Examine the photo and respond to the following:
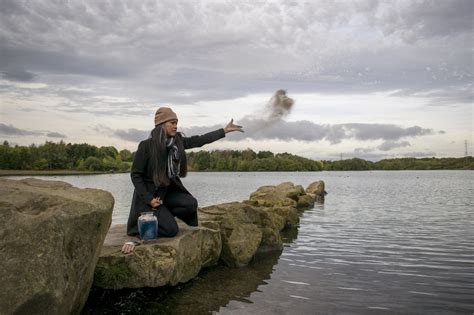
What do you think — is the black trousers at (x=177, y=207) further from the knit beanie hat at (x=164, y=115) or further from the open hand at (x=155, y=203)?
the knit beanie hat at (x=164, y=115)

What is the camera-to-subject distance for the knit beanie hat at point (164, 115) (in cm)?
957

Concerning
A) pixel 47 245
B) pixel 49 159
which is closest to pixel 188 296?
pixel 47 245

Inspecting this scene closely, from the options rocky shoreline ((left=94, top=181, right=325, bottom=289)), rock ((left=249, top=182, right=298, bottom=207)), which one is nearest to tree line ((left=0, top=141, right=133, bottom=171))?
rock ((left=249, top=182, right=298, bottom=207))

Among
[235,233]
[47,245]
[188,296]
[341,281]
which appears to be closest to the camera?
[47,245]

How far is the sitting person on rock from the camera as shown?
9.36 m

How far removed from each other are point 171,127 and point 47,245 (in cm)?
424

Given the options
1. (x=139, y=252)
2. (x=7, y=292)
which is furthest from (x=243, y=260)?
(x=7, y=292)

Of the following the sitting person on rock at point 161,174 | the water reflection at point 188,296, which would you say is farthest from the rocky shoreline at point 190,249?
the sitting person on rock at point 161,174

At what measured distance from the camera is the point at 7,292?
559 cm

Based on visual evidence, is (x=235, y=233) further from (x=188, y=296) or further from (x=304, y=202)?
(x=304, y=202)

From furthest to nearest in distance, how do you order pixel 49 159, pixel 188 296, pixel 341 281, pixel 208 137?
pixel 49 159 → pixel 208 137 → pixel 341 281 → pixel 188 296

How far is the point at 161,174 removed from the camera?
9.34 meters

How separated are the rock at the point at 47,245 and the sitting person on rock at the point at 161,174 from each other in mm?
1876

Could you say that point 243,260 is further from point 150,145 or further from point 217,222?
point 150,145
